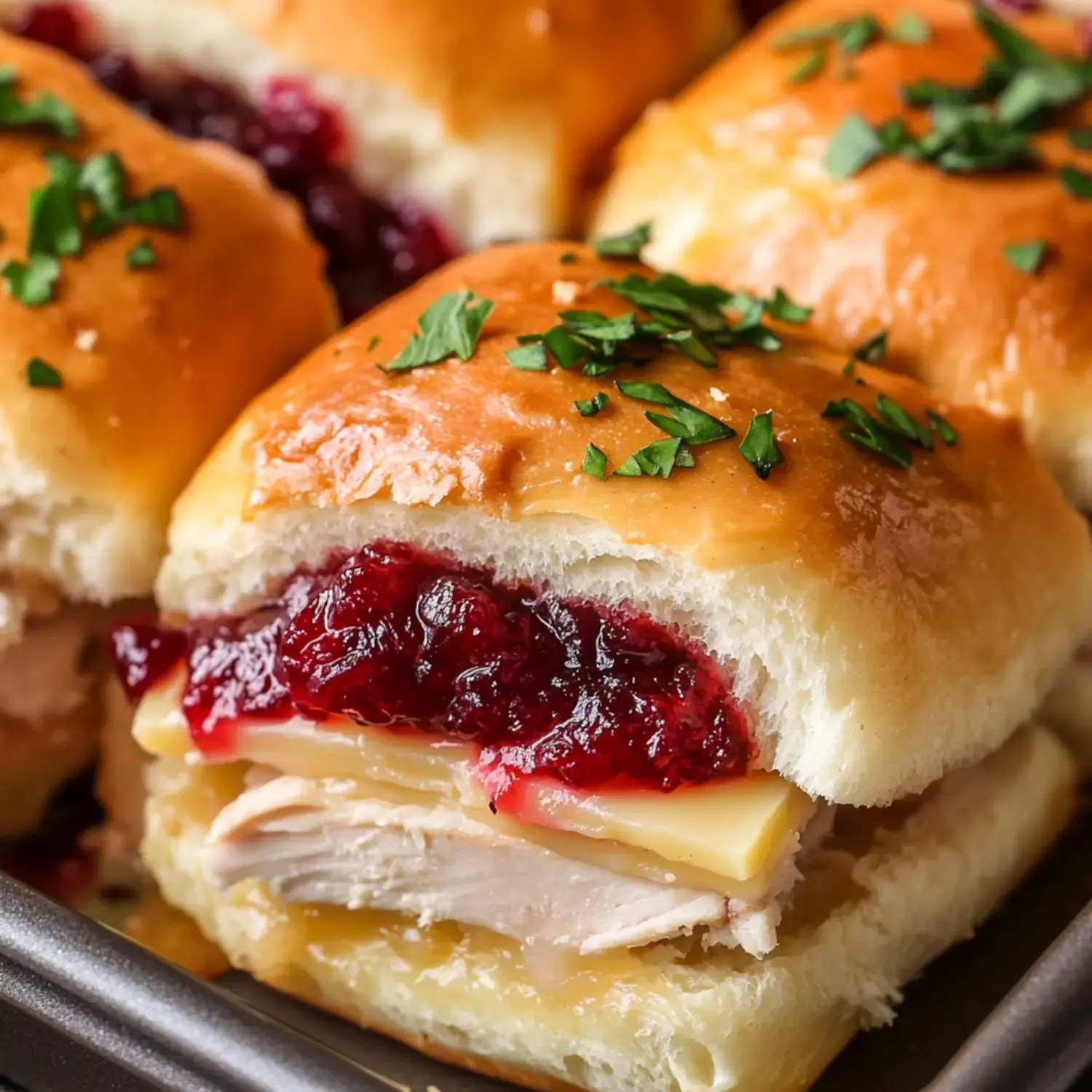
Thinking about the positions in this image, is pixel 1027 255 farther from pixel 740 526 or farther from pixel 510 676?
pixel 510 676

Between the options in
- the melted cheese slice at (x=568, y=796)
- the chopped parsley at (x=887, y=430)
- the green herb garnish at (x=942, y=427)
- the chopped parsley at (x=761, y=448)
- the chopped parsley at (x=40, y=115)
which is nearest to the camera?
the melted cheese slice at (x=568, y=796)

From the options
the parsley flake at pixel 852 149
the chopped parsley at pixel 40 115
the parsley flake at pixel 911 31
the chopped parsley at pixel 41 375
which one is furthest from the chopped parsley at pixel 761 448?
the chopped parsley at pixel 40 115

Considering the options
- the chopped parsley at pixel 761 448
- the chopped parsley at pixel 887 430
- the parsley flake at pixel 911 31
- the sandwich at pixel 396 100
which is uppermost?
the parsley flake at pixel 911 31

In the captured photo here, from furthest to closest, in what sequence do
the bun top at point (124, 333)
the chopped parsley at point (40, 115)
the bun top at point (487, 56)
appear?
the bun top at point (487, 56), the chopped parsley at point (40, 115), the bun top at point (124, 333)

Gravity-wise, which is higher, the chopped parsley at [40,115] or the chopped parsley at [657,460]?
the chopped parsley at [657,460]

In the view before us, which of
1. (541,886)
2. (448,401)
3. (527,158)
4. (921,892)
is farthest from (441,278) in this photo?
(921,892)

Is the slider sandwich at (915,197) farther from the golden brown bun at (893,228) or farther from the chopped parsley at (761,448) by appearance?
the chopped parsley at (761,448)

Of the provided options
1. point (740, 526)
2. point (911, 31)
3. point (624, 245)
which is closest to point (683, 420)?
point (740, 526)
